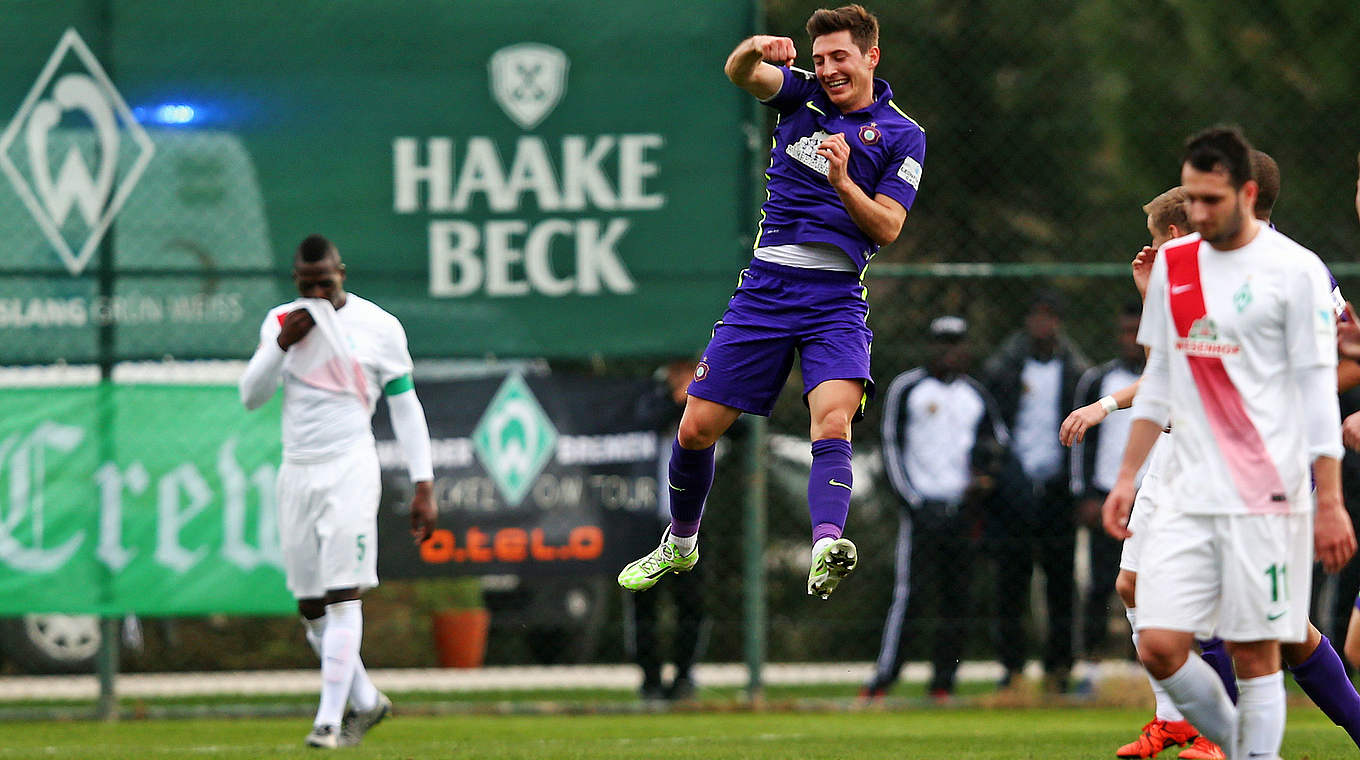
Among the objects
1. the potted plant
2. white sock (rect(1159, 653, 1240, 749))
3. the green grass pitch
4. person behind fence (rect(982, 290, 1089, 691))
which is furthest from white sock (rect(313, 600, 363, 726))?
white sock (rect(1159, 653, 1240, 749))

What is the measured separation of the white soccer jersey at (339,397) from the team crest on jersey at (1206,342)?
4.26 m

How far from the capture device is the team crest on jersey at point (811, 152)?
6617 mm

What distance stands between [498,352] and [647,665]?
78.5 inches

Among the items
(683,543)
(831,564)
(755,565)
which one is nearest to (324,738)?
(683,543)

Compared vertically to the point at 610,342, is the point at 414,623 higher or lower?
lower

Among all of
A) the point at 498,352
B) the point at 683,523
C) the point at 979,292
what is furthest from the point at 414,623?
the point at 979,292

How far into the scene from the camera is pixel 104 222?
962 centimetres

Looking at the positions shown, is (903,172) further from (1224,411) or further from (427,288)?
(427,288)

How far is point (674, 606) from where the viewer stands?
9.90m

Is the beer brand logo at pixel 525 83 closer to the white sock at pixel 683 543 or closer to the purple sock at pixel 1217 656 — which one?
the white sock at pixel 683 543

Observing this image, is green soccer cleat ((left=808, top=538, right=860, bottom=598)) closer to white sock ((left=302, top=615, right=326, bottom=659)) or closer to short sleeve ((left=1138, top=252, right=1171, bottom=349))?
short sleeve ((left=1138, top=252, right=1171, bottom=349))

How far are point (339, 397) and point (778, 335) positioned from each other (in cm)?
243

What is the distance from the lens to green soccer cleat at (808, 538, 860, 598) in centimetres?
603

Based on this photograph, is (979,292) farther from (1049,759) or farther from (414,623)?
(1049,759)
